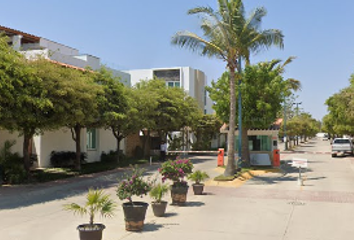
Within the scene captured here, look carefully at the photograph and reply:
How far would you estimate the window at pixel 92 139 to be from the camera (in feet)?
92.4

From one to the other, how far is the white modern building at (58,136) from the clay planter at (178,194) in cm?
890

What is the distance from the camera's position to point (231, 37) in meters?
17.8

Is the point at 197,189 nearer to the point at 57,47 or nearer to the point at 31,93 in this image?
the point at 31,93

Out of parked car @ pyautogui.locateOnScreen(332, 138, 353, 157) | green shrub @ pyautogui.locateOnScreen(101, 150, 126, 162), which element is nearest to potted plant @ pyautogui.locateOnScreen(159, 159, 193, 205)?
green shrub @ pyautogui.locateOnScreen(101, 150, 126, 162)

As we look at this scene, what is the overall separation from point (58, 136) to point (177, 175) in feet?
49.3

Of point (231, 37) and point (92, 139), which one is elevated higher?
point (231, 37)

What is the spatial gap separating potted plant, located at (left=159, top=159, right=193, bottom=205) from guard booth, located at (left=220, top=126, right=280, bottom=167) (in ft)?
43.0

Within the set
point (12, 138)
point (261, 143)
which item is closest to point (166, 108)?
point (261, 143)

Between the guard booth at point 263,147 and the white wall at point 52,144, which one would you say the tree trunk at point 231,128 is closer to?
the guard booth at point 263,147

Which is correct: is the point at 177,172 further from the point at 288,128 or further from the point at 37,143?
the point at 288,128

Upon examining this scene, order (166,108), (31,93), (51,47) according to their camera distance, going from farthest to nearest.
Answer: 1. (51,47)
2. (166,108)
3. (31,93)

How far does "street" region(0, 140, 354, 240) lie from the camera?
8.49m

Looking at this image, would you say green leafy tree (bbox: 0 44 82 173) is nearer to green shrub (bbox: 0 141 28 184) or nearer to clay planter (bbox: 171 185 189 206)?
green shrub (bbox: 0 141 28 184)

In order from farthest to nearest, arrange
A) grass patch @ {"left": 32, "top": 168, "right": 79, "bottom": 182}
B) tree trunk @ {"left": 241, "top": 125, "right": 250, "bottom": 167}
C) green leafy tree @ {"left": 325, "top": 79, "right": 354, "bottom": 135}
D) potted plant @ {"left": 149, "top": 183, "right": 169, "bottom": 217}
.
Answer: green leafy tree @ {"left": 325, "top": 79, "right": 354, "bottom": 135} → tree trunk @ {"left": 241, "top": 125, "right": 250, "bottom": 167} → grass patch @ {"left": 32, "top": 168, "right": 79, "bottom": 182} → potted plant @ {"left": 149, "top": 183, "right": 169, "bottom": 217}
